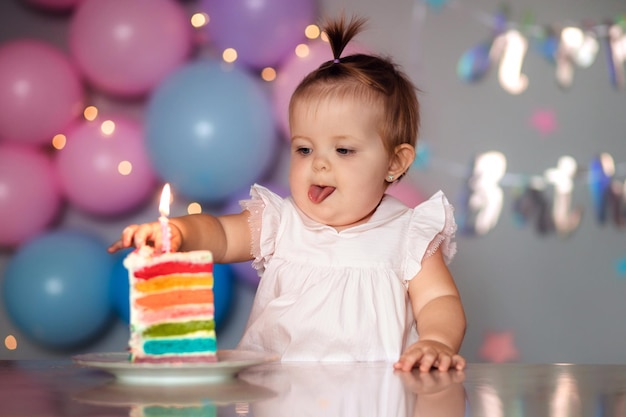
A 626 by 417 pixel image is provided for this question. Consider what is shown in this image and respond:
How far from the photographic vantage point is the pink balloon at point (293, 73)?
2.96 m

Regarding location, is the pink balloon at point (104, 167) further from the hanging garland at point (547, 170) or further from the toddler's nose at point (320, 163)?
the toddler's nose at point (320, 163)

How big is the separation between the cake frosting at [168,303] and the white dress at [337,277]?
0.59 m

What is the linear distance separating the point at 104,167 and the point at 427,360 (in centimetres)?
195

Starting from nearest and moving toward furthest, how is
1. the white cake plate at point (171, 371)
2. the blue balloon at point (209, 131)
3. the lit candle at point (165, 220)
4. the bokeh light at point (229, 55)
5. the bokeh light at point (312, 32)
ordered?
the white cake plate at point (171, 371) → the lit candle at point (165, 220) → the blue balloon at point (209, 131) → the bokeh light at point (312, 32) → the bokeh light at point (229, 55)

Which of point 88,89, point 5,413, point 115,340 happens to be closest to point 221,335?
point 115,340

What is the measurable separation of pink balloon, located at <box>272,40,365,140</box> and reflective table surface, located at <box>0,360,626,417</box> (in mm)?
1872

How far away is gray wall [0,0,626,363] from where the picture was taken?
3.39 meters

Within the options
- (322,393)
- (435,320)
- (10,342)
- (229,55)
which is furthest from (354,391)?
(10,342)

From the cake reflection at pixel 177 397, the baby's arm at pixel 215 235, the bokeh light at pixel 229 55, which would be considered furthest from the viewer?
the bokeh light at pixel 229 55

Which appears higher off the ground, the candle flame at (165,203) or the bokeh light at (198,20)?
the bokeh light at (198,20)

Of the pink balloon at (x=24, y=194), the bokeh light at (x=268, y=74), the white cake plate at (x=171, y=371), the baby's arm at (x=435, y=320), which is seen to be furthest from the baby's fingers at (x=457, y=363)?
the bokeh light at (x=268, y=74)

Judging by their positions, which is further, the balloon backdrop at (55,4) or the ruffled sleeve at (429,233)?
the balloon backdrop at (55,4)

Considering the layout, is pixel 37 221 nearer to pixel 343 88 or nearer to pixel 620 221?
pixel 343 88

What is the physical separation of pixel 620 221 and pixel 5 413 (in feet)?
9.89
